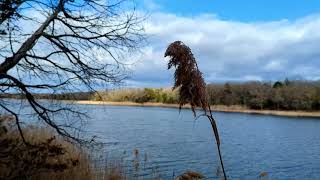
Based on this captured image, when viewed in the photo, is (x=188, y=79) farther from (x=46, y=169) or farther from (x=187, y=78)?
(x=46, y=169)

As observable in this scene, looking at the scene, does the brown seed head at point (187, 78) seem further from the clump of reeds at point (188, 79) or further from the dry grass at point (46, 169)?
the dry grass at point (46, 169)

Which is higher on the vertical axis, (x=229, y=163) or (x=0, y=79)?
(x=0, y=79)

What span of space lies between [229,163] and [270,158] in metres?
4.01

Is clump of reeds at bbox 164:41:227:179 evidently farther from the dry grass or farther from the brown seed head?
the dry grass

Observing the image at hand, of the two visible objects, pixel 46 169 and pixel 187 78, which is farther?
pixel 46 169

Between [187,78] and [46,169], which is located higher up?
[187,78]

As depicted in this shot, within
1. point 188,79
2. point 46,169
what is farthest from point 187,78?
point 46,169

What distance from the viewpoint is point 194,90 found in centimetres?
288

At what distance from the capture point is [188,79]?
2.89 metres

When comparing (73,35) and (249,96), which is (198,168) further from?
(249,96)

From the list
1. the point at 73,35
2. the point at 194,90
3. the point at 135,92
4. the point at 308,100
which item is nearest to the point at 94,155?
the point at 73,35

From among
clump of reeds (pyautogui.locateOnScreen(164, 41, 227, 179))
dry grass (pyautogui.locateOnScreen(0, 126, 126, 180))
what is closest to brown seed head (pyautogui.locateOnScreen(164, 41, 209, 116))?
clump of reeds (pyautogui.locateOnScreen(164, 41, 227, 179))

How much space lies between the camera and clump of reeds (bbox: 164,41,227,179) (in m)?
2.88

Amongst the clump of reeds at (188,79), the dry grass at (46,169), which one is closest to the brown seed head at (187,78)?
the clump of reeds at (188,79)
